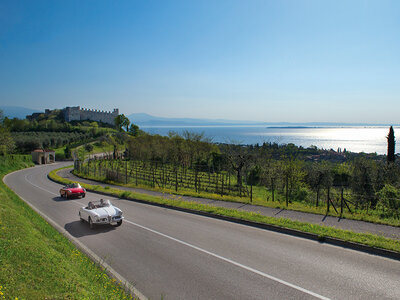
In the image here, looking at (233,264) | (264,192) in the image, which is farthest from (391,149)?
(233,264)

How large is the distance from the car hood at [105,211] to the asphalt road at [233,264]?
73 cm

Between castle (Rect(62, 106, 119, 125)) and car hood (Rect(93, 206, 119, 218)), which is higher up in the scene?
castle (Rect(62, 106, 119, 125))

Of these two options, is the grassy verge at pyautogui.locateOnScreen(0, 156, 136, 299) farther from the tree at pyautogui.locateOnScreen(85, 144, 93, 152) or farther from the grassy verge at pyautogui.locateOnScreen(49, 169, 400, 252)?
the tree at pyautogui.locateOnScreen(85, 144, 93, 152)

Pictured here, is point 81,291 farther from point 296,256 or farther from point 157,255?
point 296,256

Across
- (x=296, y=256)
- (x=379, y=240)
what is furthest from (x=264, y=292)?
(x=379, y=240)

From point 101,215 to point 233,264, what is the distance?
23.4 feet

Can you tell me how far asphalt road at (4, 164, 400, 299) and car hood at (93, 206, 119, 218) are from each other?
0.73m

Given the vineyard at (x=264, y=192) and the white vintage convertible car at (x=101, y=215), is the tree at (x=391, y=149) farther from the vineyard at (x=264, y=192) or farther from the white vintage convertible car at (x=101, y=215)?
the white vintage convertible car at (x=101, y=215)

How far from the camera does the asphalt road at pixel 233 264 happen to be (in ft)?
20.9

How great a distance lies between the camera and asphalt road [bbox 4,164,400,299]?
6.36 m

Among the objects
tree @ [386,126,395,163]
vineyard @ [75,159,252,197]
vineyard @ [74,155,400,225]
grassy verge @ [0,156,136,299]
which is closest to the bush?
vineyard @ [74,155,400,225]

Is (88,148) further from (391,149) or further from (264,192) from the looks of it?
(391,149)

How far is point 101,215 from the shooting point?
1211cm

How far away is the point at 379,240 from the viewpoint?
901 centimetres
